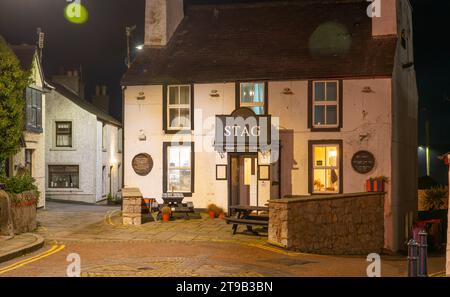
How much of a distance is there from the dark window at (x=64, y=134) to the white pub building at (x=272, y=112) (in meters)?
11.4

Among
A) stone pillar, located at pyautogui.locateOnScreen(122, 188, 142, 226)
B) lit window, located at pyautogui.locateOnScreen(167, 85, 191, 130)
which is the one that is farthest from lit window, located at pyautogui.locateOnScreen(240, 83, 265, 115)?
stone pillar, located at pyautogui.locateOnScreen(122, 188, 142, 226)

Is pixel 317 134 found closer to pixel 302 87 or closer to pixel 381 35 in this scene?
pixel 302 87

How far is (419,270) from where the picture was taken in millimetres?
9180

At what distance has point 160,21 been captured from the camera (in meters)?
23.8

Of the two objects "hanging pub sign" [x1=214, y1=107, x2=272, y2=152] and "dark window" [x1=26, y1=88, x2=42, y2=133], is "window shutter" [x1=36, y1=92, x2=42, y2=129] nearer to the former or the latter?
"dark window" [x1=26, y1=88, x2=42, y2=133]

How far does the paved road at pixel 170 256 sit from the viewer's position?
36.3 feet

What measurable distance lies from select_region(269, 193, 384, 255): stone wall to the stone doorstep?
19.6ft

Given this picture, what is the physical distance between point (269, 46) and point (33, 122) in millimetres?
11363

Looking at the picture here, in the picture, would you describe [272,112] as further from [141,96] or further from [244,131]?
[141,96]

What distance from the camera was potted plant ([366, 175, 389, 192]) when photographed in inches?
782

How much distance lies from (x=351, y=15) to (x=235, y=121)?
7.25 meters

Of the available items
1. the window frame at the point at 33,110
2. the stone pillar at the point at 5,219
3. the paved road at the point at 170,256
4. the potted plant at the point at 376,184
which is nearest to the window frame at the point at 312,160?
the potted plant at the point at 376,184

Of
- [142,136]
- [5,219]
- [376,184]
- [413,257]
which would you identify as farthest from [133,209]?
[413,257]

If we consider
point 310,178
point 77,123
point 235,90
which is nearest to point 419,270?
point 310,178
